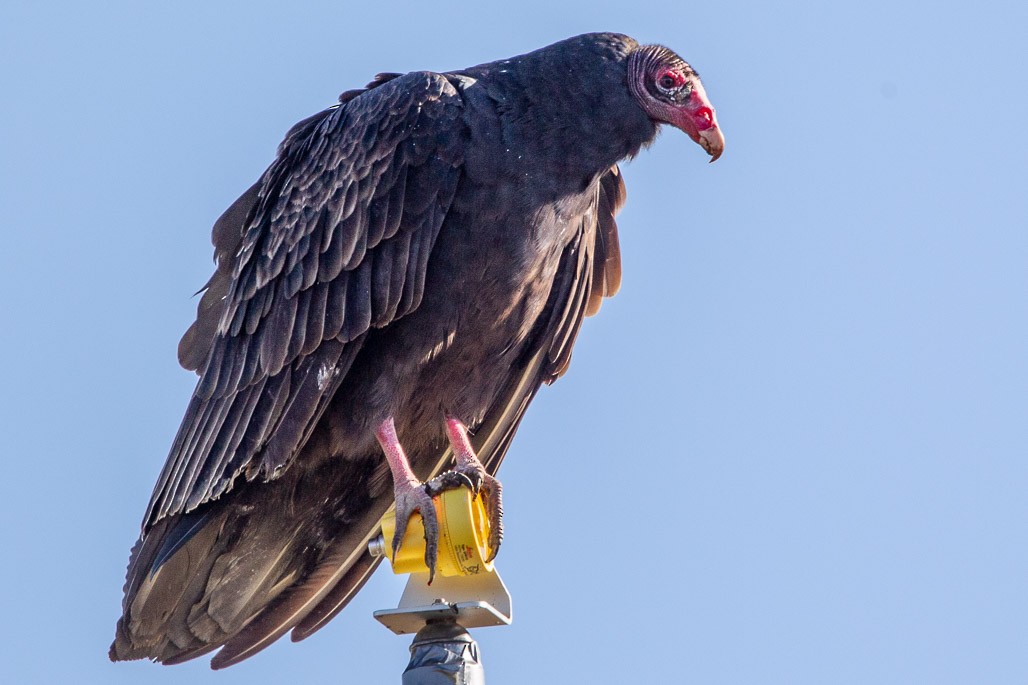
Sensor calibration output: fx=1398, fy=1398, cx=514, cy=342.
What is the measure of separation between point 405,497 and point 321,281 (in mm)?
894

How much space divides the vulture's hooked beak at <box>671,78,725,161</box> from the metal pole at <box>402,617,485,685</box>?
7.10ft

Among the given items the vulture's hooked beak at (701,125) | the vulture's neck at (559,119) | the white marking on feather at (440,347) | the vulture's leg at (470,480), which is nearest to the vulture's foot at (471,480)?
the vulture's leg at (470,480)

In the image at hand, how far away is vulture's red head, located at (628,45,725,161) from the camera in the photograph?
16.6ft

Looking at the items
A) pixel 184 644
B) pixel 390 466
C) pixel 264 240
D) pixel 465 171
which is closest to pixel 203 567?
pixel 184 644

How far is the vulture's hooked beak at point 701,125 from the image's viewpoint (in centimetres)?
508

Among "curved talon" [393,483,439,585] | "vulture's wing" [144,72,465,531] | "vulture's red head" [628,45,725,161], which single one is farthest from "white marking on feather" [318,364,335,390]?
"vulture's red head" [628,45,725,161]

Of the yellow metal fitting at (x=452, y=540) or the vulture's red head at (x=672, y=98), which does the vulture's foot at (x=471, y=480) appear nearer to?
the yellow metal fitting at (x=452, y=540)

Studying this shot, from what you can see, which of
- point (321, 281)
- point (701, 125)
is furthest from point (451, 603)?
point (701, 125)

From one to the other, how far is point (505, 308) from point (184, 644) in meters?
1.68

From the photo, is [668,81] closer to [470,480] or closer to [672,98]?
[672,98]

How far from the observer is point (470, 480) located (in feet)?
14.9

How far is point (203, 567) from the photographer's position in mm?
5012

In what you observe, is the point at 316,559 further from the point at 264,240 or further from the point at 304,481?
the point at 264,240

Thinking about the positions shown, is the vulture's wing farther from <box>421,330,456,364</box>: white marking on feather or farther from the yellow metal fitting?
the yellow metal fitting
